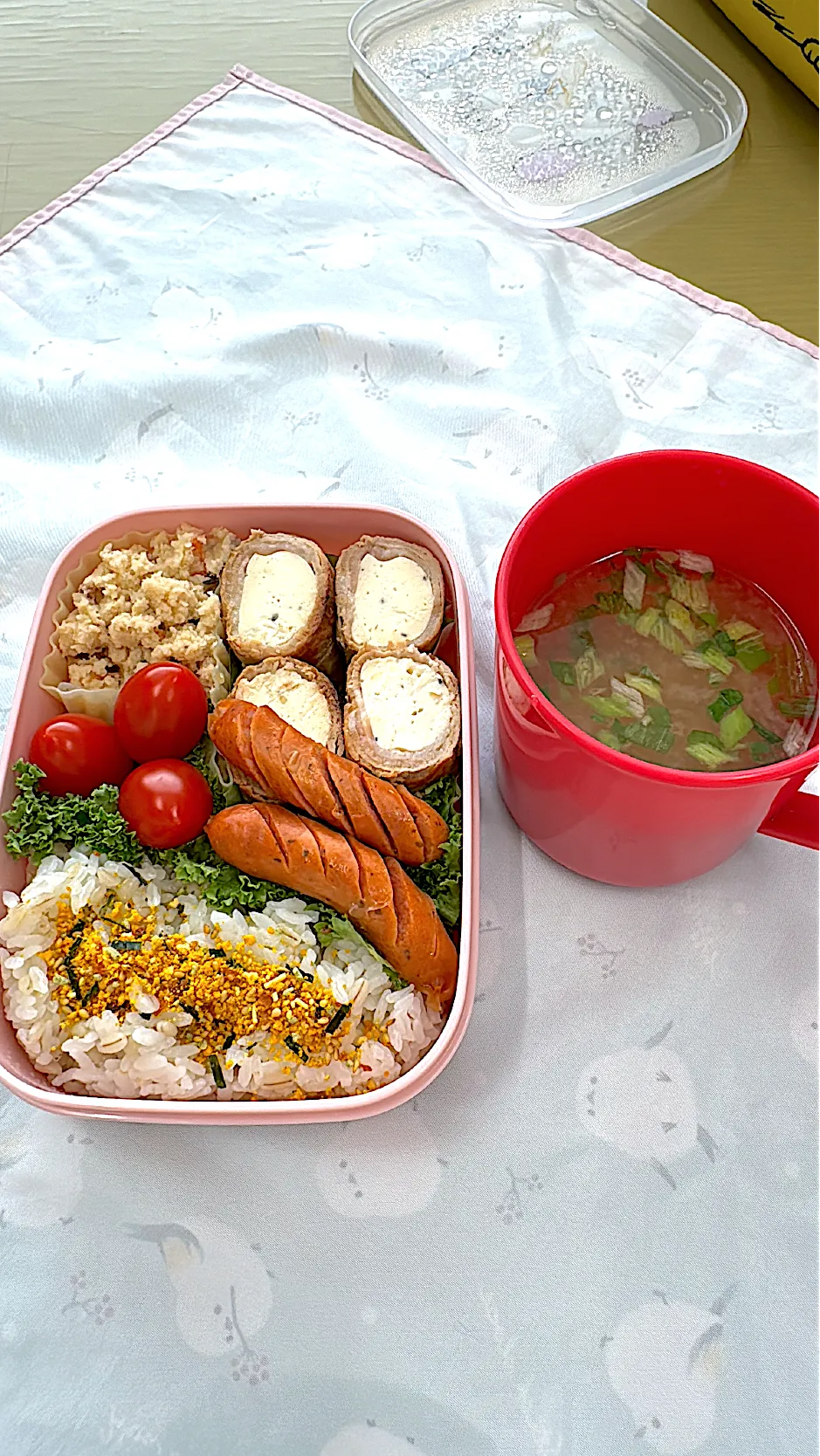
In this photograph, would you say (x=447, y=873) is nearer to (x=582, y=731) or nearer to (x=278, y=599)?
(x=582, y=731)

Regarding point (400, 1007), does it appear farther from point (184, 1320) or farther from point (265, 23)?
point (265, 23)

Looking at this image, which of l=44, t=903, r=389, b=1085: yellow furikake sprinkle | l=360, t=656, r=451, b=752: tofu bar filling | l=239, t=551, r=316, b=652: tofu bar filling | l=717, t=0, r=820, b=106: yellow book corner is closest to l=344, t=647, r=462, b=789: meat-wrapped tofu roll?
l=360, t=656, r=451, b=752: tofu bar filling

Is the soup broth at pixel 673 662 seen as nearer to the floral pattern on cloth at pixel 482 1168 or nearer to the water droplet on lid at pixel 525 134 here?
the floral pattern on cloth at pixel 482 1168

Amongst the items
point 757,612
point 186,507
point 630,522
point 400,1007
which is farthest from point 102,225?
point 400,1007

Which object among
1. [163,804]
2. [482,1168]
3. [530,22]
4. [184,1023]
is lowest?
[482,1168]

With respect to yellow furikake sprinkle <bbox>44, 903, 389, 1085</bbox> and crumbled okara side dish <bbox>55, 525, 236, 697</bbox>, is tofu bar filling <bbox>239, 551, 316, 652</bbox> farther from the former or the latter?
yellow furikake sprinkle <bbox>44, 903, 389, 1085</bbox>

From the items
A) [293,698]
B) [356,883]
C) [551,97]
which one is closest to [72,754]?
[293,698]
